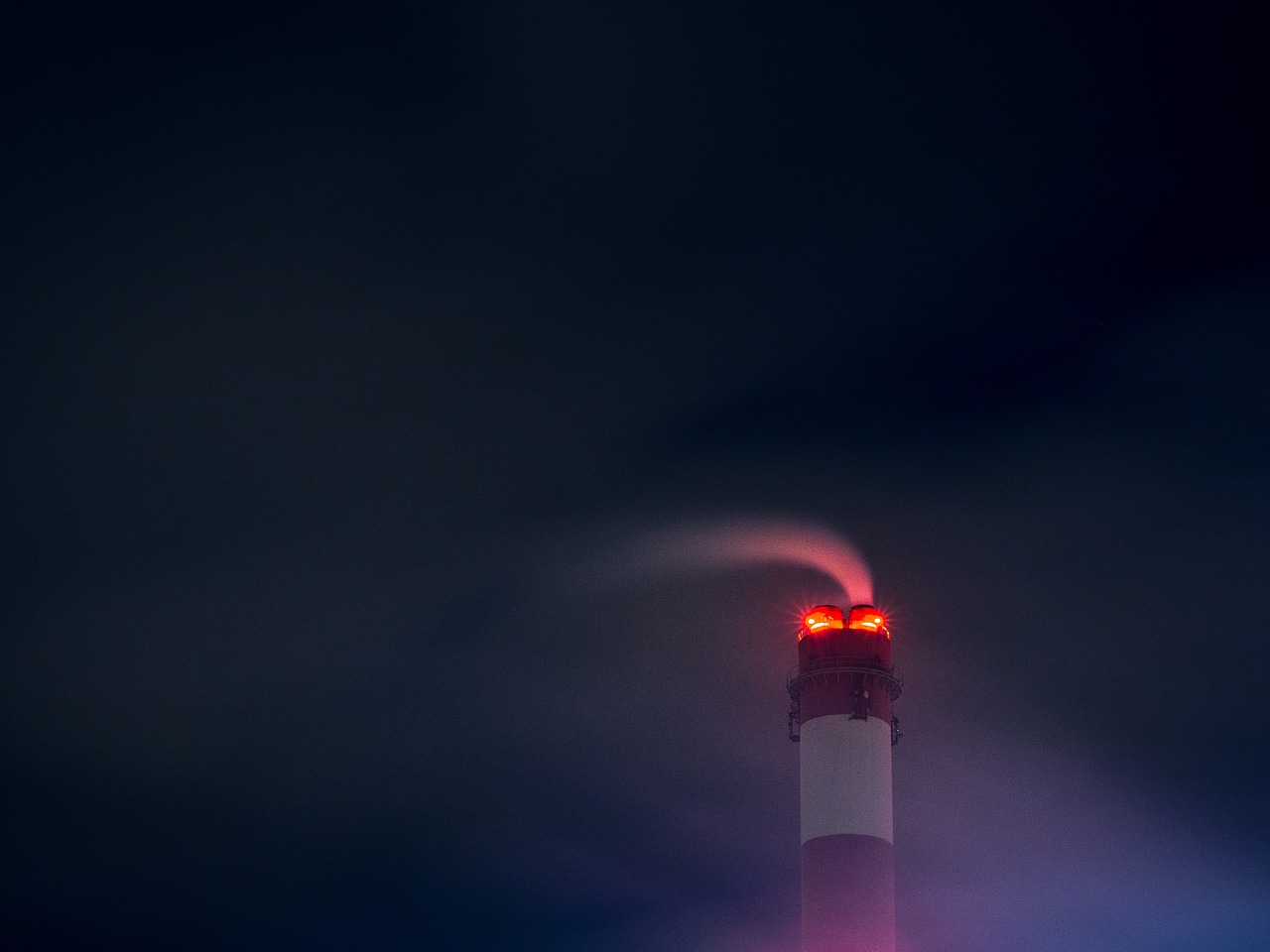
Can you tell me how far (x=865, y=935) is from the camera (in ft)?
238

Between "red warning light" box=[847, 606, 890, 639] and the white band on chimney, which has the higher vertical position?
"red warning light" box=[847, 606, 890, 639]

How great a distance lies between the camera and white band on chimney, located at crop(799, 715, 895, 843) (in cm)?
7425

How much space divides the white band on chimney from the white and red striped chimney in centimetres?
4

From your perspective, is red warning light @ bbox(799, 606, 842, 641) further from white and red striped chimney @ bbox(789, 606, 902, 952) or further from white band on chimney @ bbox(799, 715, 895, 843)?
white band on chimney @ bbox(799, 715, 895, 843)

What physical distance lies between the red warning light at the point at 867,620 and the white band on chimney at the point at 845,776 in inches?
171

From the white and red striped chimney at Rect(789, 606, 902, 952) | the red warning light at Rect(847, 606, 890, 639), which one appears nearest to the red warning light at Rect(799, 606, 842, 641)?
the white and red striped chimney at Rect(789, 606, 902, 952)

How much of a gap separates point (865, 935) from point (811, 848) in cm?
398

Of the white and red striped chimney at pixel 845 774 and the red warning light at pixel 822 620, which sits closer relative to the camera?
the white and red striped chimney at pixel 845 774

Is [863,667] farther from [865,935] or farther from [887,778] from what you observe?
[865,935]

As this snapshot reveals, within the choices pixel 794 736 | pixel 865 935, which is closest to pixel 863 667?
pixel 794 736

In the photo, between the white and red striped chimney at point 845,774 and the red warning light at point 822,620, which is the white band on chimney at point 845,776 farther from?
the red warning light at point 822,620

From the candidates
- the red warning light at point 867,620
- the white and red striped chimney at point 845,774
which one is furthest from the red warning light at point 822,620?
the red warning light at point 867,620

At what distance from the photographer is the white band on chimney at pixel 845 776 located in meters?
74.2

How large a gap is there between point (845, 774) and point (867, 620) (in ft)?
24.7
